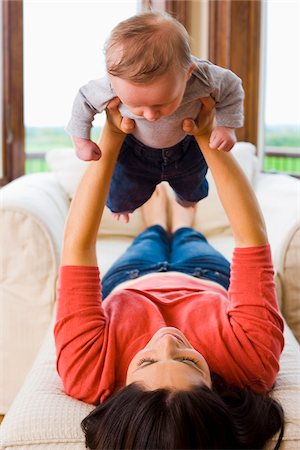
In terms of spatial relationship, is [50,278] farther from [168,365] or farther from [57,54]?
[57,54]

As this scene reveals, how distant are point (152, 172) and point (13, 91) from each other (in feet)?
7.18

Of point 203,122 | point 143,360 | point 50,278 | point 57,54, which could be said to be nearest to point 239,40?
point 57,54

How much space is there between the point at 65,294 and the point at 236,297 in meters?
0.39

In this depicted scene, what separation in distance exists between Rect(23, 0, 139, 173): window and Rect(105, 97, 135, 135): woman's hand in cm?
227

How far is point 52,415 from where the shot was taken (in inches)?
52.6

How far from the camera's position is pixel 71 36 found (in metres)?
3.74

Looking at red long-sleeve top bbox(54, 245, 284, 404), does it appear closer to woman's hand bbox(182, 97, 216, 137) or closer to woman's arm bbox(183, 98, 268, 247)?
woman's arm bbox(183, 98, 268, 247)

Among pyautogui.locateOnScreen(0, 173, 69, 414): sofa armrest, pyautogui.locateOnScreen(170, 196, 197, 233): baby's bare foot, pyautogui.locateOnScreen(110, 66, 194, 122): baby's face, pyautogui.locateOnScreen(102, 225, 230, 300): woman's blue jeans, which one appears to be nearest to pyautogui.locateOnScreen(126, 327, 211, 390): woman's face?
pyautogui.locateOnScreen(110, 66, 194, 122): baby's face

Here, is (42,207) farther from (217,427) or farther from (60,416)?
(217,427)

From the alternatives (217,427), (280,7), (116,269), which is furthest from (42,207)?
(280,7)

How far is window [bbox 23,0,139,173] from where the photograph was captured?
3668 millimetres

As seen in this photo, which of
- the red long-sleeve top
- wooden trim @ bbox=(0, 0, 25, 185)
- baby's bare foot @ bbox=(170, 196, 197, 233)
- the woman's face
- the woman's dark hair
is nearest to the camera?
the woman's dark hair

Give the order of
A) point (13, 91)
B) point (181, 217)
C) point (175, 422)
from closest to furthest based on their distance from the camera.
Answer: point (175, 422) → point (181, 217) → point (13, 91)

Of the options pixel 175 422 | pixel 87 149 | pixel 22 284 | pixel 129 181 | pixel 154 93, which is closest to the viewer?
pixel 175 422
